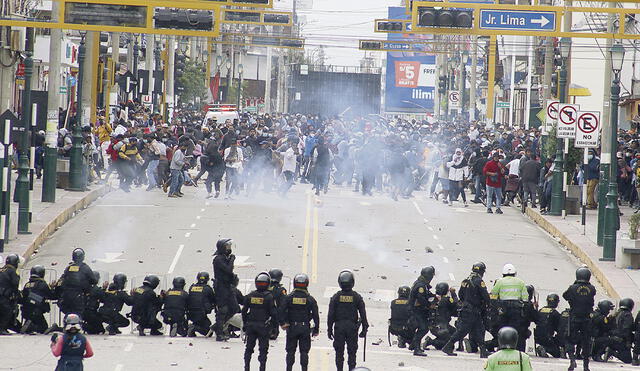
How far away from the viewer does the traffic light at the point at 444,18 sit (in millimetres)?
23094

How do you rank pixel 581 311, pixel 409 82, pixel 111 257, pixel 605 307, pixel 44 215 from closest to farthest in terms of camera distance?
pixel 581 311
pixel 605 307
pixel 111 257
pixel 44 215
pixel 409 82

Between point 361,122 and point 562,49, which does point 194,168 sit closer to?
point 562,49

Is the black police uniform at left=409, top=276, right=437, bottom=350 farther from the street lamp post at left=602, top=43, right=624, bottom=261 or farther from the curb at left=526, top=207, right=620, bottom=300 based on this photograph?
the street lamp post at left=602, top=43, right=624, bottom=261

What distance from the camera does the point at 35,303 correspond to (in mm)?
17391

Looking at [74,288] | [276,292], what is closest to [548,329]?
[276,292]

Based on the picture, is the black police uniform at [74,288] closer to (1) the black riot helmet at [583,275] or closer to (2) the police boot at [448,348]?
(2) the police boot at [448,348]

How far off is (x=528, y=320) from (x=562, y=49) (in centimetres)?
1706

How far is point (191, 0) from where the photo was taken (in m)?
21.5

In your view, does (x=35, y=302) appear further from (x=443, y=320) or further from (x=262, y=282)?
(x=443, y=320)

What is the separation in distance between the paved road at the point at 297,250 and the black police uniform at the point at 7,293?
0.33 meters

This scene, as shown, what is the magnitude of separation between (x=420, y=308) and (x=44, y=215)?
42.8 feet

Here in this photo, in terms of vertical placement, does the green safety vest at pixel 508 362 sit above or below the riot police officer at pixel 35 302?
above

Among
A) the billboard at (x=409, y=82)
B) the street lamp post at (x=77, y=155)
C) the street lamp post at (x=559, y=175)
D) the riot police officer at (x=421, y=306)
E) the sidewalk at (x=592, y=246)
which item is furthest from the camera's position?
the billboard at (x=409, y=82)

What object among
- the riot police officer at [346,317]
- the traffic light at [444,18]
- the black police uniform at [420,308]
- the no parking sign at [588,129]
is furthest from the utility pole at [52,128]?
the riot police officer at [346,317]
